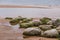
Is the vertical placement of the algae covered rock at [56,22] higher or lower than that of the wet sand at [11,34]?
higher

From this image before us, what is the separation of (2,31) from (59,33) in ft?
8.98

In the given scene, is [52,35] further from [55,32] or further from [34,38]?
[34,38]

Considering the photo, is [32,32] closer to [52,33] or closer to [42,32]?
[42,32]

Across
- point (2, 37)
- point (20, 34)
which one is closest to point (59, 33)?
point (20, 34)

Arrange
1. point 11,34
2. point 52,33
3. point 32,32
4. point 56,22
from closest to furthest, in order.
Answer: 1. point 52,33
2. point 32,32
3. point 11,34
4. point 56,22

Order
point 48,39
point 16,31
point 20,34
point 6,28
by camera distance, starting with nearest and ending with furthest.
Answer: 1. point 48,39
2. point 20,34
3. point 16,31
4. point 6,28

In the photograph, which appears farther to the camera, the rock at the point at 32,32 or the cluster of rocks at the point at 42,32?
the rock at the point at 32,32

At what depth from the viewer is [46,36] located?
371 inches

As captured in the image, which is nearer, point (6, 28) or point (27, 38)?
point (27, 38)

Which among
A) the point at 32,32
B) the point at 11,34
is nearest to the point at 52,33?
the point at 32,32

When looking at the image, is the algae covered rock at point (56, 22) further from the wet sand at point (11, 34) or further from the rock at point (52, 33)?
the wet sand at point (11, 34)

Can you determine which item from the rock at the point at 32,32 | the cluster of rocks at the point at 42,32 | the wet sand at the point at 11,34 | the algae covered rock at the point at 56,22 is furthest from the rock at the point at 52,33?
the algae covered rock at the point at 56,22

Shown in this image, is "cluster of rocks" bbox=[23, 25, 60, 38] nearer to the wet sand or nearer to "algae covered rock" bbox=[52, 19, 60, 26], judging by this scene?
the wet sand

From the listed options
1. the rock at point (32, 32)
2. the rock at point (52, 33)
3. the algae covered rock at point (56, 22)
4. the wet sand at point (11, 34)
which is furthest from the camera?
the algae covered rock at point (56, 22)
